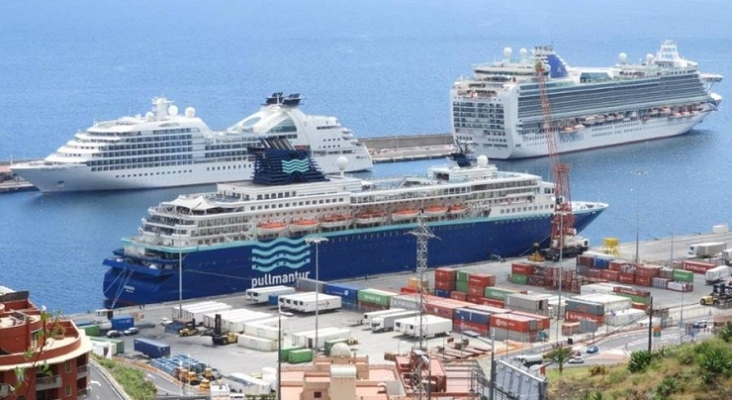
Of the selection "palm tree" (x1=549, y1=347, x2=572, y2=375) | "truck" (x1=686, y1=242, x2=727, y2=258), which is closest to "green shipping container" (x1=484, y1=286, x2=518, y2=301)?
"truck" (x1=686, y1=242, x2=727, y2=258)

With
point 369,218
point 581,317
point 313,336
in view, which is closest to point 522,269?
point 369,218

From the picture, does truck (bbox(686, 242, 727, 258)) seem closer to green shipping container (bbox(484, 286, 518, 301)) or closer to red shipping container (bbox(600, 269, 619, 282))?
red shipping container (bbox(600, 269, 619, 282))

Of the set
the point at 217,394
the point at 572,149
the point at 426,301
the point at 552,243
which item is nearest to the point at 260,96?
the point at 572,149

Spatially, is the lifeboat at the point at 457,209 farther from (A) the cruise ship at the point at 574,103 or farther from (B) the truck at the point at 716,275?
(A) the cruise ship at the point at 574,103

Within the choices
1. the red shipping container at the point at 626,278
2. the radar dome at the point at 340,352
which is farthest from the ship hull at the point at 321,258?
the radar dome at the point at 340,352

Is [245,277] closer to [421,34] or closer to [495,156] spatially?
[495,156]

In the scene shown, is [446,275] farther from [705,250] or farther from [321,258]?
[705,250]
